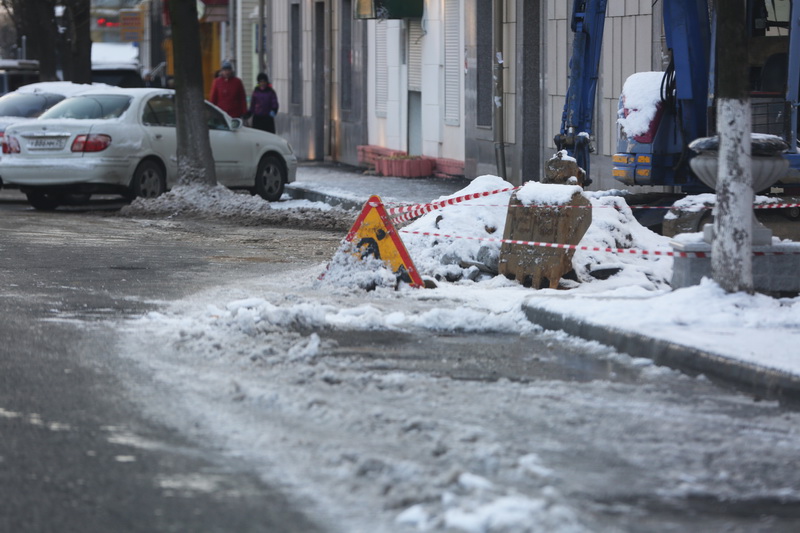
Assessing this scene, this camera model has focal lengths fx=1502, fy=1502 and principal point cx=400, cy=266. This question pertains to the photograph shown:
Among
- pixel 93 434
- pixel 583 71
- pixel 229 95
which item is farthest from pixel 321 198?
pixel 93 434

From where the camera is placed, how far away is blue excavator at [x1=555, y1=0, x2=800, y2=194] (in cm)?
1387

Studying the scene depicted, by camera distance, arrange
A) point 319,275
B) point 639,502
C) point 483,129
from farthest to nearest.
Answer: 1. point 483,129
2. point 319,275
3. point 639,502

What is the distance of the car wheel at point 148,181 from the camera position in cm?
1927

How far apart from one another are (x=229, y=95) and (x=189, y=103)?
30.5ft

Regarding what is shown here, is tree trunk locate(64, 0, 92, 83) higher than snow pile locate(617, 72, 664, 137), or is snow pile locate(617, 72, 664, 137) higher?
tree trunk locate(64, 0, 92, 83)

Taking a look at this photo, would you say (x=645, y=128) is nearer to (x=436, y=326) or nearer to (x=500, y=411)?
(x=436, y=326)

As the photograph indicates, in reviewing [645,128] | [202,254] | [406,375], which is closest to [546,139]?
[645,128]

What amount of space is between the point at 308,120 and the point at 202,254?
70.2ft

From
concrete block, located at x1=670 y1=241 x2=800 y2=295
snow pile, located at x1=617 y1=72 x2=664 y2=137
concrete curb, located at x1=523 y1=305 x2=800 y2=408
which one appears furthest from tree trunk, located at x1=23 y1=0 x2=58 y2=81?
concrete curb, located at x1=523 y1=305 x2=800 y2=408

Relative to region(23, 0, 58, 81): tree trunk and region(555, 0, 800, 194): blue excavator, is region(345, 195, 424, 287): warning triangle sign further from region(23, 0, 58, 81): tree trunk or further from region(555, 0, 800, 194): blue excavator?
region(23, 0, 58, 81): tree trunk

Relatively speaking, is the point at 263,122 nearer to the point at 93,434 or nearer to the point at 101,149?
the point at 101,149

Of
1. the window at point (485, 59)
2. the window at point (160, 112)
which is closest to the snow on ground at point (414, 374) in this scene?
the window at point (160, 112)

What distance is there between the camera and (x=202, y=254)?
13.6 m

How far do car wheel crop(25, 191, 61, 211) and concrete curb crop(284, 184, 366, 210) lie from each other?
3.80 metres
